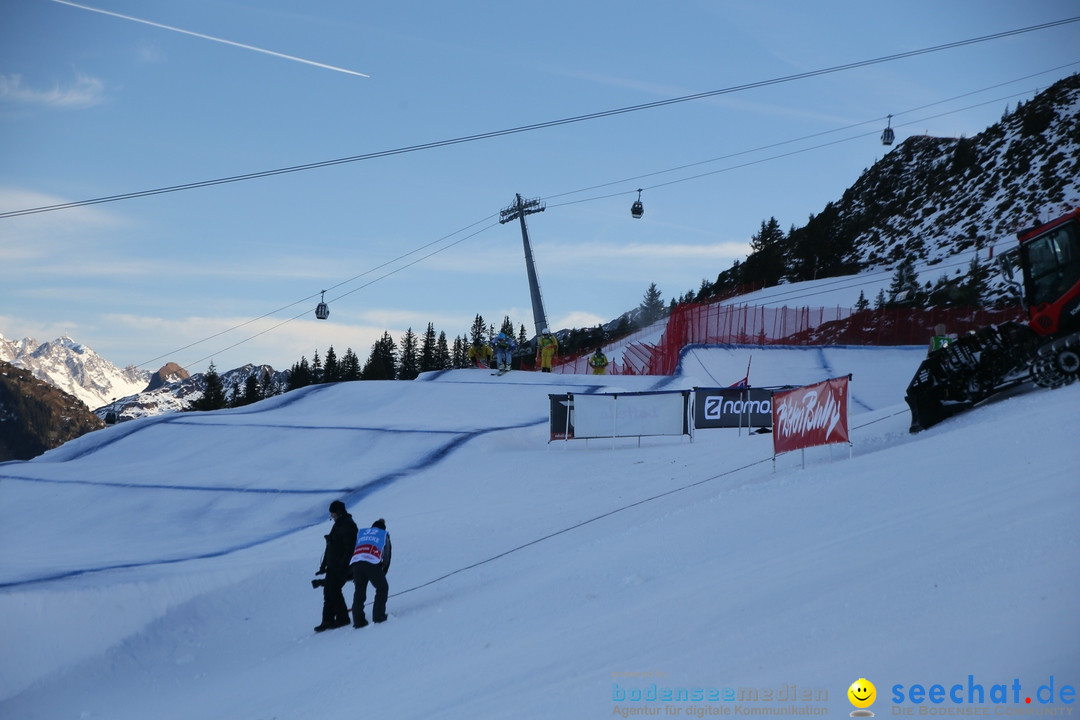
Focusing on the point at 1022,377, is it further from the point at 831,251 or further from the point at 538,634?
the point at 831,251

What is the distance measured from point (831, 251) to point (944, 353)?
60.3 meters

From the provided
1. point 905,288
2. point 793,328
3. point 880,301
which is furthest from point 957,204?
point 793,328

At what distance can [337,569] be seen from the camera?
997cm

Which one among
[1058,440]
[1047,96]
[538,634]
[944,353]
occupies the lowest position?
[538,634]

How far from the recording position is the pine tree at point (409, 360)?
305 feet

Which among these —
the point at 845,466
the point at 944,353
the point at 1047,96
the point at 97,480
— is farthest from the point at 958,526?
the point at 1047,96

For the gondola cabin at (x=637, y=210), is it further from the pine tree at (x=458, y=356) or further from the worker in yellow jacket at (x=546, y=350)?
the pine tree at (x=458, y=356)

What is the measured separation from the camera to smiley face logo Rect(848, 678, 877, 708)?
15.0ft

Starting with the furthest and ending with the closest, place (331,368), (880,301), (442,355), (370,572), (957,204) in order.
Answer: (442,355) → (331,368) → (957,204) → (880,301) → (370,572)

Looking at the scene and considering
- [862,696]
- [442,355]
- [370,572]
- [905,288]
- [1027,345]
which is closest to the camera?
[862,696]

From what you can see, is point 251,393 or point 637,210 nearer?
point 637,210

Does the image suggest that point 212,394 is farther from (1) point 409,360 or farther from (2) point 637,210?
(2) point 637,210

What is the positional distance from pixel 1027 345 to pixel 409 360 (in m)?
86.6

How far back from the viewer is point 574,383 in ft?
87.0
